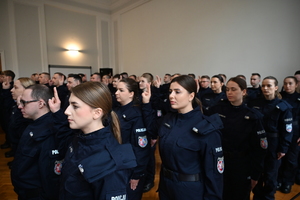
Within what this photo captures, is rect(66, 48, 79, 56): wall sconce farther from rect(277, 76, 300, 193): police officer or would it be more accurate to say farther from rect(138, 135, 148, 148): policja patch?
rect(277, 76, 300, 193): police officer

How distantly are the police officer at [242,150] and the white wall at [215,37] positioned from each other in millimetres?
3493

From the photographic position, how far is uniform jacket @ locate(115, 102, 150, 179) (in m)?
2.00

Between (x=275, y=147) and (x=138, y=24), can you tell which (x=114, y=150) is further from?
(x=138, y=24)

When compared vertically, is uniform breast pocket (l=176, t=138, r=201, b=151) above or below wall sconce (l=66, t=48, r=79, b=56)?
below

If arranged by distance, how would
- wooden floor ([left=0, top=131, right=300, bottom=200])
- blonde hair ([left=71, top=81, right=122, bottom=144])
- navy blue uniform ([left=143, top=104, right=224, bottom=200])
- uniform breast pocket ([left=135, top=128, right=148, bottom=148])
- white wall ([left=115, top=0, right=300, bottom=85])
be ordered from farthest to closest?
white wall ([left=115, top=0, right=300, bottom=85]), wooden floor ([left=0, top=131, right=300, bottom=200]), uniform breast pocket ([left=135, top=128, right=148, bottom=148]), navy blue uniform ([left=143, top=104, right=224, bottom=200]), blonde hair ([left=71, top=81, right=122, bottom=144])

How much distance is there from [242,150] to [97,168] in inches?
58.0

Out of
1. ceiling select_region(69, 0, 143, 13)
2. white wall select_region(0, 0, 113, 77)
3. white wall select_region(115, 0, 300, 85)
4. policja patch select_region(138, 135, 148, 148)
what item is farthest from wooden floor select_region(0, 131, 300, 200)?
ceiling select_region(69, 0, 143, 13)

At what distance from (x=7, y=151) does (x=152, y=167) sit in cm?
340

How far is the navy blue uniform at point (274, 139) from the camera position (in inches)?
88.8

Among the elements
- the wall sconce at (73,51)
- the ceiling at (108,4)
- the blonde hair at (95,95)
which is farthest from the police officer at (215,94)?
the wall sconce at (73,51)

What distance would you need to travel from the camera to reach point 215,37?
557cm

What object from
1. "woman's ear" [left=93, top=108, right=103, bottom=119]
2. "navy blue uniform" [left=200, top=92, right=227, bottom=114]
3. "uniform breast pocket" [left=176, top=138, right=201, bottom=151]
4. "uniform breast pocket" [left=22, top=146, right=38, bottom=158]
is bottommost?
"uniform breast pocket" [left=22, top=146, right=38, bottom=158]

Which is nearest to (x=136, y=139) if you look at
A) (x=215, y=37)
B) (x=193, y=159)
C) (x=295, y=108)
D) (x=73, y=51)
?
(x=193, y=159)

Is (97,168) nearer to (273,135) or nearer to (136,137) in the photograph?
(136,137)
